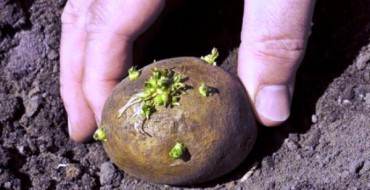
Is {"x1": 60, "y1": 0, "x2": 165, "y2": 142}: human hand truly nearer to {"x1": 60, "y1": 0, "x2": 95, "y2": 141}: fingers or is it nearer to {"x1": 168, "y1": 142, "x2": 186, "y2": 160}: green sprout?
{"x1": 60, "y1": 0, "x2": 95, "y2": 141}: fingers

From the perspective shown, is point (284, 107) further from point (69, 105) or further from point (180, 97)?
point (69, 105)

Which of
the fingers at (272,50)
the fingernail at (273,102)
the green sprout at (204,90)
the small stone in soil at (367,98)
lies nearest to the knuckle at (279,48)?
the fingers at (272,50)

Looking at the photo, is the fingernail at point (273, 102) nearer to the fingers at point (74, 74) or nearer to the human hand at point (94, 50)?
the human hand at point (94, 50)

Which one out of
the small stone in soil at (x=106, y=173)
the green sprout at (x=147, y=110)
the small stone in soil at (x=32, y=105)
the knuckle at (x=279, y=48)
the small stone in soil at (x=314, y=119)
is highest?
the green sprout at (x=147, y=110)

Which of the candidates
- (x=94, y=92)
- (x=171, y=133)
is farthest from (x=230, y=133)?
(x=94, y=92)

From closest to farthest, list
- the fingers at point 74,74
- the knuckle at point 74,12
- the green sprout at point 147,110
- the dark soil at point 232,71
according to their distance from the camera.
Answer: the green sprout at point 147,110 < the dark soil at point 232,71 < the fingers at point 74,74 < the knuckle at point 74,12

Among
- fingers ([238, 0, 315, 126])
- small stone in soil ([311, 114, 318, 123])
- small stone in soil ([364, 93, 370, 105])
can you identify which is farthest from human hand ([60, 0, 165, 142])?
small stone in soil ([364, 93, 370, 105])

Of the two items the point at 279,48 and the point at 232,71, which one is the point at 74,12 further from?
the point at 279,48
